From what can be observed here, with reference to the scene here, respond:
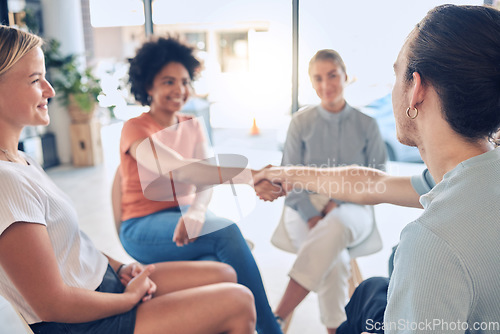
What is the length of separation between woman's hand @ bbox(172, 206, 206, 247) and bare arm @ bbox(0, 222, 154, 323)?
1.76 ft

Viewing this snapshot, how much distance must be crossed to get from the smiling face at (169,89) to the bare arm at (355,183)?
0.60 metres

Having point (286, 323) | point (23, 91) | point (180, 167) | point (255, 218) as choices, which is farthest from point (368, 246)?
point (255, 218)

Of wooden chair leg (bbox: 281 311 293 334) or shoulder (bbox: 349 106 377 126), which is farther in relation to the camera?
shoulder (bbox: 349 106 377 126)

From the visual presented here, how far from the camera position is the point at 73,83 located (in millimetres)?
4641

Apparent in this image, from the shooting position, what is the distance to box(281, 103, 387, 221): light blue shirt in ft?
6.93

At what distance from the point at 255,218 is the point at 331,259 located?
1.62 metres

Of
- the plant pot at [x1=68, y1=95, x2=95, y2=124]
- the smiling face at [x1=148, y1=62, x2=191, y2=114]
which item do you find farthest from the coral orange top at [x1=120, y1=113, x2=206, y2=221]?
the plant pot at [x1=68, y1=95, x2=95, y2=124]

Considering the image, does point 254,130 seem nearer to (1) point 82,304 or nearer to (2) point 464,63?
(1) point 82,304

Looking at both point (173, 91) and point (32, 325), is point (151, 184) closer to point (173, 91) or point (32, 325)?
point (173, 91)

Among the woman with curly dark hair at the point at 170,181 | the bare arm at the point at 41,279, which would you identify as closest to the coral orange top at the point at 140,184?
the woman with curly dark hair at the point at 170,181

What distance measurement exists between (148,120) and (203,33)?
31.6ft

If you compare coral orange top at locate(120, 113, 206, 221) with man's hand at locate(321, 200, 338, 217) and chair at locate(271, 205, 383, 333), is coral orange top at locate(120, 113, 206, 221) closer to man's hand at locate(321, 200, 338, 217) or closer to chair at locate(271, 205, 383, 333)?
chair at locate(271, 205, 383, 333)

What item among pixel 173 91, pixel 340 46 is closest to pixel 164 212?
pixel 173 91

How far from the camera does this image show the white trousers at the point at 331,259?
1.93 metres
